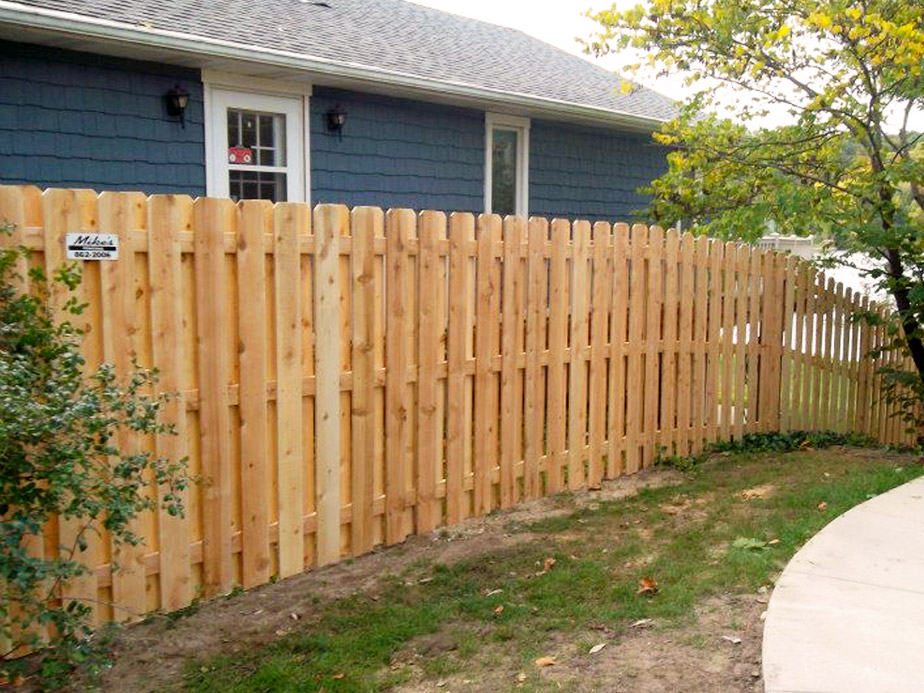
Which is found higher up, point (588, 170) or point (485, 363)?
point (588, 170)

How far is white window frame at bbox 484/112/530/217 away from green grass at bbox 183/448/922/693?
5476 millimetres

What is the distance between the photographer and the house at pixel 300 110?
7371mm

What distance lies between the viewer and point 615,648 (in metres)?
3.99

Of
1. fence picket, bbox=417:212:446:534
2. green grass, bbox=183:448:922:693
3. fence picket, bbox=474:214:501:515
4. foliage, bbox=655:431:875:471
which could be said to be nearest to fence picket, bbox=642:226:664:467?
foliage, bbox=655:431:875:471

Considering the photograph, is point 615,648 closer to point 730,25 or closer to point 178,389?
point 178,389

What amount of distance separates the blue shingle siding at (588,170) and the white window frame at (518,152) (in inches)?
5.5

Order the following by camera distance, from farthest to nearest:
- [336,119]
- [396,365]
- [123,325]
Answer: [336,119]
[396,365]
[123,325]

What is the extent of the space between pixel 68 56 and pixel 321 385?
4244 millimetres

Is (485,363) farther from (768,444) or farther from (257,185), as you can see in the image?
(257,185)

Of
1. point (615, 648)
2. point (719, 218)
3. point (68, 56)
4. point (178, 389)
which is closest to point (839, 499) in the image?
point (615, 648)

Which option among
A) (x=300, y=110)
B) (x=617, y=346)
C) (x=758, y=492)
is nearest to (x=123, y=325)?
(x=617, y=346)

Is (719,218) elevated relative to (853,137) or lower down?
lower down

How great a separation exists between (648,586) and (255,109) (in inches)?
239

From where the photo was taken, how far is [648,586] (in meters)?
4.66
